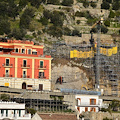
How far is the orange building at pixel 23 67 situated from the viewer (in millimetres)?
94438

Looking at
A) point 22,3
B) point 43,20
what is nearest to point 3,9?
point 22,3

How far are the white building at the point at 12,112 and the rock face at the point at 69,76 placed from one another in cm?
3152

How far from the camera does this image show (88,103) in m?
89.2

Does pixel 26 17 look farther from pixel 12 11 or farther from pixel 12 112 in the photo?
pixel 12 112

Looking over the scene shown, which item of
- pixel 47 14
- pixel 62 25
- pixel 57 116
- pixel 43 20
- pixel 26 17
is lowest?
pixel 57 116

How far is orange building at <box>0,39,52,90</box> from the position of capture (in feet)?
310

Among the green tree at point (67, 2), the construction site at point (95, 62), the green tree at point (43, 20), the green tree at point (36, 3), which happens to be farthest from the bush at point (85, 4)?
the construction site at point (95, 62)

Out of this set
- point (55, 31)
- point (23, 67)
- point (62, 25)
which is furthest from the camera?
point (62, 25)

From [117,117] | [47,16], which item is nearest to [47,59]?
[117,117]

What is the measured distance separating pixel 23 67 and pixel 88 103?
38.2 ft

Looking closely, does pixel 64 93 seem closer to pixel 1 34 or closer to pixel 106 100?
pixel 106 100

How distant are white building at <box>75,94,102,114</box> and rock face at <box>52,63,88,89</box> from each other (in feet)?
35.4

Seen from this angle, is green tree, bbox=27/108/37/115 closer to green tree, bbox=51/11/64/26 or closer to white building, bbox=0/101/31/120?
white building, bbox=0/101/31/120

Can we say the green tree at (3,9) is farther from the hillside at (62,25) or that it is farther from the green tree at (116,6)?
the green tree at (116,6)
